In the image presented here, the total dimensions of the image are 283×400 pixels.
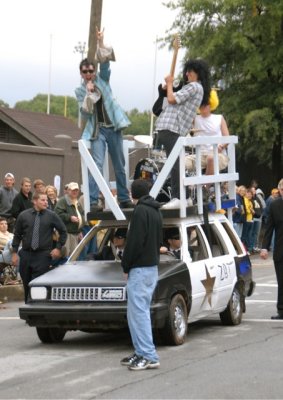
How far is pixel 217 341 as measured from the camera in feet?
37.5

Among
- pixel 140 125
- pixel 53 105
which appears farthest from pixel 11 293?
pixel 53 105

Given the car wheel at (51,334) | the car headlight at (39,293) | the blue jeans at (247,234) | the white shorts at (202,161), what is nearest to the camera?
the car headlight at (39,293)

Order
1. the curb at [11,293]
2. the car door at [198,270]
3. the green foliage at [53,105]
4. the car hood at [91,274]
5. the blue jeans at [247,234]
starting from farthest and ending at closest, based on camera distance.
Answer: the green foliage at [53,105] < the blue jeans at [247,234] < the curb at [11,293] < the car door at [198,270] < the car hood at [91,274]

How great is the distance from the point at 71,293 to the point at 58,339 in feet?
3.52

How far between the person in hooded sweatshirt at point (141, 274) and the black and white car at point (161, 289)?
0.81m

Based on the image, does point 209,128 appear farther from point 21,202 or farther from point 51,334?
point 21,202

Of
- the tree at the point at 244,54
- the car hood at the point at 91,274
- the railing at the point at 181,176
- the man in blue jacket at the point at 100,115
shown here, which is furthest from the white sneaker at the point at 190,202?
the tree at the point at 244,54

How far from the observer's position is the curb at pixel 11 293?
16.6m

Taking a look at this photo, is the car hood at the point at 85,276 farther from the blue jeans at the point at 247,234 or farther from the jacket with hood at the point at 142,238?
the blue jeans at the point at 247,234

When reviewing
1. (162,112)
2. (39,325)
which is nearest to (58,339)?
(39,325)

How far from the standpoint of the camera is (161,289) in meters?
10.7

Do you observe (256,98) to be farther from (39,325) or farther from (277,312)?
(39,325)

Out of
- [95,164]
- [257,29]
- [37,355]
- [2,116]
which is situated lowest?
[37,355]

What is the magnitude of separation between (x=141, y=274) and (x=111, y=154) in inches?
140
